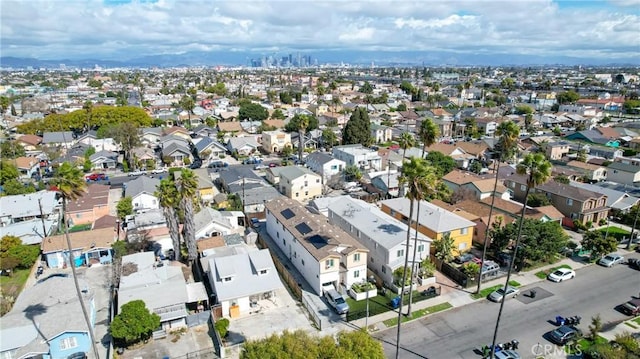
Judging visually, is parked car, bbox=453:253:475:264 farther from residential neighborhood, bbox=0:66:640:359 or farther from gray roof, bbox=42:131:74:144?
gray roof, bbox=42:131:74:144

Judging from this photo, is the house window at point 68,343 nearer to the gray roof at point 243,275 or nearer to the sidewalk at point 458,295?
the gray roof at point 243,275

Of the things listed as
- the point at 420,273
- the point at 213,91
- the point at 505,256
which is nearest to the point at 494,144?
the point at 505,256

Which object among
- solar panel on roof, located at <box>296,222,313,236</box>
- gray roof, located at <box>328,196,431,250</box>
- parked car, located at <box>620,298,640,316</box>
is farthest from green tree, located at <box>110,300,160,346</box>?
parked car, located at <box>620,298,640,316</box>

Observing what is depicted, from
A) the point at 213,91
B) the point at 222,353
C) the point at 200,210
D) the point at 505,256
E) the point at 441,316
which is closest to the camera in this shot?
the point at 222,353

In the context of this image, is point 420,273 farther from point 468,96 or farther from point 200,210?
point 468,96

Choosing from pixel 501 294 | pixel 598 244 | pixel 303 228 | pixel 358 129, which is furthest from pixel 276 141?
pixel 598 244
